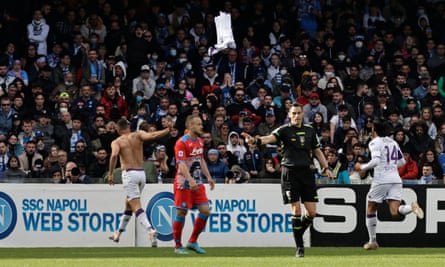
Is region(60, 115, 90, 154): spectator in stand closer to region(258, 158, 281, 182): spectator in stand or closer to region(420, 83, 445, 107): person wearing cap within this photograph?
region(258, 158, 281, 182): spectator in stand

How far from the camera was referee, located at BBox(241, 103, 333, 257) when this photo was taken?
18203mm

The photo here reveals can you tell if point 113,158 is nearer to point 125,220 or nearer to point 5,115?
point 125,220

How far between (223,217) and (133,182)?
236 cm

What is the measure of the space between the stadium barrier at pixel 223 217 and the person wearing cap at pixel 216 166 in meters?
1.20

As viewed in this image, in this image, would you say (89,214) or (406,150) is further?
(406,150)

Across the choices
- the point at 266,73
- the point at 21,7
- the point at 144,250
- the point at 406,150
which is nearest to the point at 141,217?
the point at 144,250

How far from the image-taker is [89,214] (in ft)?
71.8

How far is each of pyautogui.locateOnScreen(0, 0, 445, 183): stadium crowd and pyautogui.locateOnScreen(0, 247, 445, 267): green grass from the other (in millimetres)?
2074

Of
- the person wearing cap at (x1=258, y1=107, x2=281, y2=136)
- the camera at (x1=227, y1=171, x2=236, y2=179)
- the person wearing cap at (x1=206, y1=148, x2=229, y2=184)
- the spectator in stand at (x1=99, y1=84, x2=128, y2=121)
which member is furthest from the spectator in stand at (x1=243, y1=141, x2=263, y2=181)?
the spectator in stand at (x1=99, y1=84, x2=128, y2=121)

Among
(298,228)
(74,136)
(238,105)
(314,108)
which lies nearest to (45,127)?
(74,136)

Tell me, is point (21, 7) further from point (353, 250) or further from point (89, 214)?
point (353, 250)

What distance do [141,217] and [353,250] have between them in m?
3.58

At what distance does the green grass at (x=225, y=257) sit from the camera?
16562 millimetres

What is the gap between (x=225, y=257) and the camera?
18.2 m
